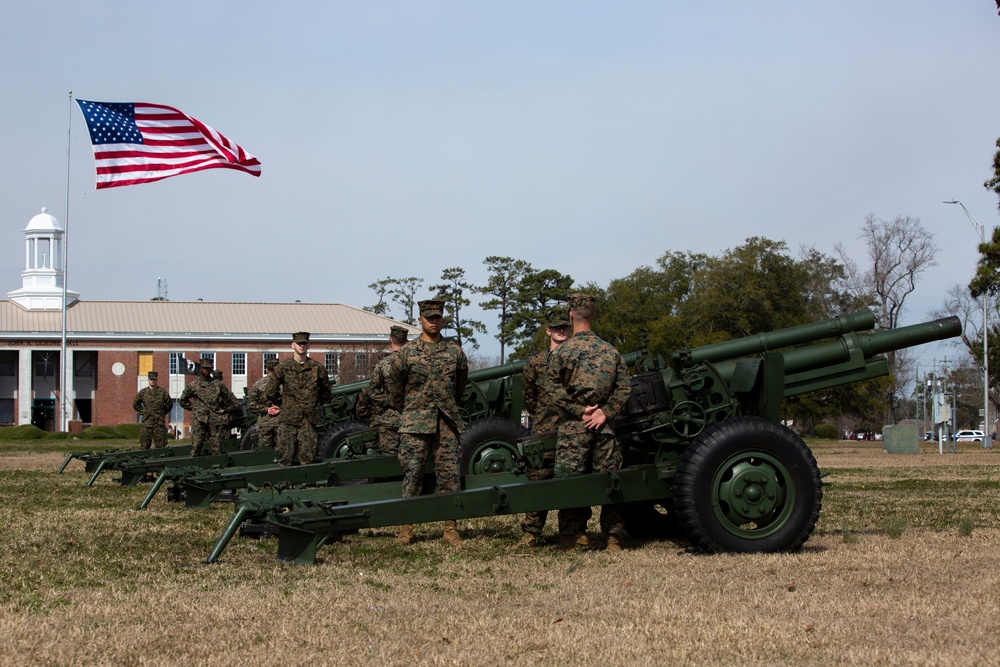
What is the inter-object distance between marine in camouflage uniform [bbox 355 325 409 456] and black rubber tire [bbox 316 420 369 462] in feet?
6.96

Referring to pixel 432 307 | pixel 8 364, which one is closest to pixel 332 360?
pixel 8 364

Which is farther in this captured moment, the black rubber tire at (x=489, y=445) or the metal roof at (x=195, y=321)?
the metal roof at (x=195, y=321)

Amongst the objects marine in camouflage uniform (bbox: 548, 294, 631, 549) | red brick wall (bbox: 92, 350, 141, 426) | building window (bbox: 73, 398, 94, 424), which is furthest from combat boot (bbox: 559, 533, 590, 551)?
building window (bbox: 73, 398, 94, 424)

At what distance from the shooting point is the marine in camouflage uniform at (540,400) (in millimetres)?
8430

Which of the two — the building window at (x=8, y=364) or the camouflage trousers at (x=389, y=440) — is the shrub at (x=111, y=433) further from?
the camouflage trousers at (x=389, y=440)

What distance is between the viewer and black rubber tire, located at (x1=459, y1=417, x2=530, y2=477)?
11.1 metres

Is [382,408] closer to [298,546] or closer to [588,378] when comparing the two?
[588,378]

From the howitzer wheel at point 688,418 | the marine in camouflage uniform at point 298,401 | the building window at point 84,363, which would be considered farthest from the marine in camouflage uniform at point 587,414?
the building window at point 84,363

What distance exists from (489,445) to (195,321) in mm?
Answer: 69090

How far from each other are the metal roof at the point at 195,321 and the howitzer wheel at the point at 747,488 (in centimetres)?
6705

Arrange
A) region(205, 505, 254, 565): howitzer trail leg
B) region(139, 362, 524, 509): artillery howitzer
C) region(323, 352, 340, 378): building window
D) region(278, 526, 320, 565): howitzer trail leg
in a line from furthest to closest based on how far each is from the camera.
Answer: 1. region(323, 352, 340, 378): building window
2. region(139, 362, 524, 509): artillery howitzer
3. region(278, 526, 320, 565): howitzer trail leg
4. region(205, 505, 254, 565): howitzer trail leg

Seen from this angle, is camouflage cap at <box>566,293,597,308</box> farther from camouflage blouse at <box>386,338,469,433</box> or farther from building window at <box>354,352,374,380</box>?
building window at <box>354,352,374,380</box>

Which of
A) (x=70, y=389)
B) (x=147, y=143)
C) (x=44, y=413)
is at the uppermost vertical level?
(x=147, y=143)

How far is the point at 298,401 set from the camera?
40.0 ft
